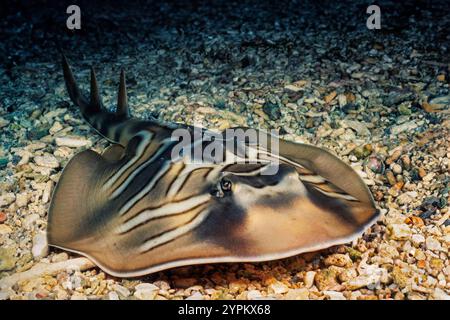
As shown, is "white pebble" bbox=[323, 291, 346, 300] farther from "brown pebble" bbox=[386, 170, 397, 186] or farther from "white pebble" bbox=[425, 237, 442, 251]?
"brown pebble" bbox=[386, 170, 397, 186]

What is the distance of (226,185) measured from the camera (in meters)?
2.60

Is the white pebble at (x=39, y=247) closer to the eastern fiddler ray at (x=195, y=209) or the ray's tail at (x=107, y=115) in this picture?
the eastern fiddler ray at (x=195, y=209)

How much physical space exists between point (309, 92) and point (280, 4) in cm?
332

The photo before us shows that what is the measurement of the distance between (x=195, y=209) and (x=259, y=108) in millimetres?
2651

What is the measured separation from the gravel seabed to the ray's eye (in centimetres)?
65

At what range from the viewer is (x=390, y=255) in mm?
3012

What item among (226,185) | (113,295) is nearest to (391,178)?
(226,185)

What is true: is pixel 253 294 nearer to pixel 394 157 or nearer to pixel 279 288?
pixel 279 288

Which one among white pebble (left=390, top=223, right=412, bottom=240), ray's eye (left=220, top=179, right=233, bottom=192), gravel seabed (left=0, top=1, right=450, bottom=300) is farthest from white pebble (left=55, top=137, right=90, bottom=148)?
white pebble (left=390, top=223, right=412, bottom=240)

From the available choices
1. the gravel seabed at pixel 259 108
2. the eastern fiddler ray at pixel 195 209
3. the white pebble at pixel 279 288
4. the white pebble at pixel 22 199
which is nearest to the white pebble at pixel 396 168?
the gravel seabed at pixel 259 108

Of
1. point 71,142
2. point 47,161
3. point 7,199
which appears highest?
point 71,142

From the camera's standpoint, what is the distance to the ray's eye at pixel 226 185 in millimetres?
2592

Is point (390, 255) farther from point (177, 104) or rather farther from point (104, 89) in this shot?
point (104, 89)

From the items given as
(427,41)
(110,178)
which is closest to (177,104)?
(110,178)
